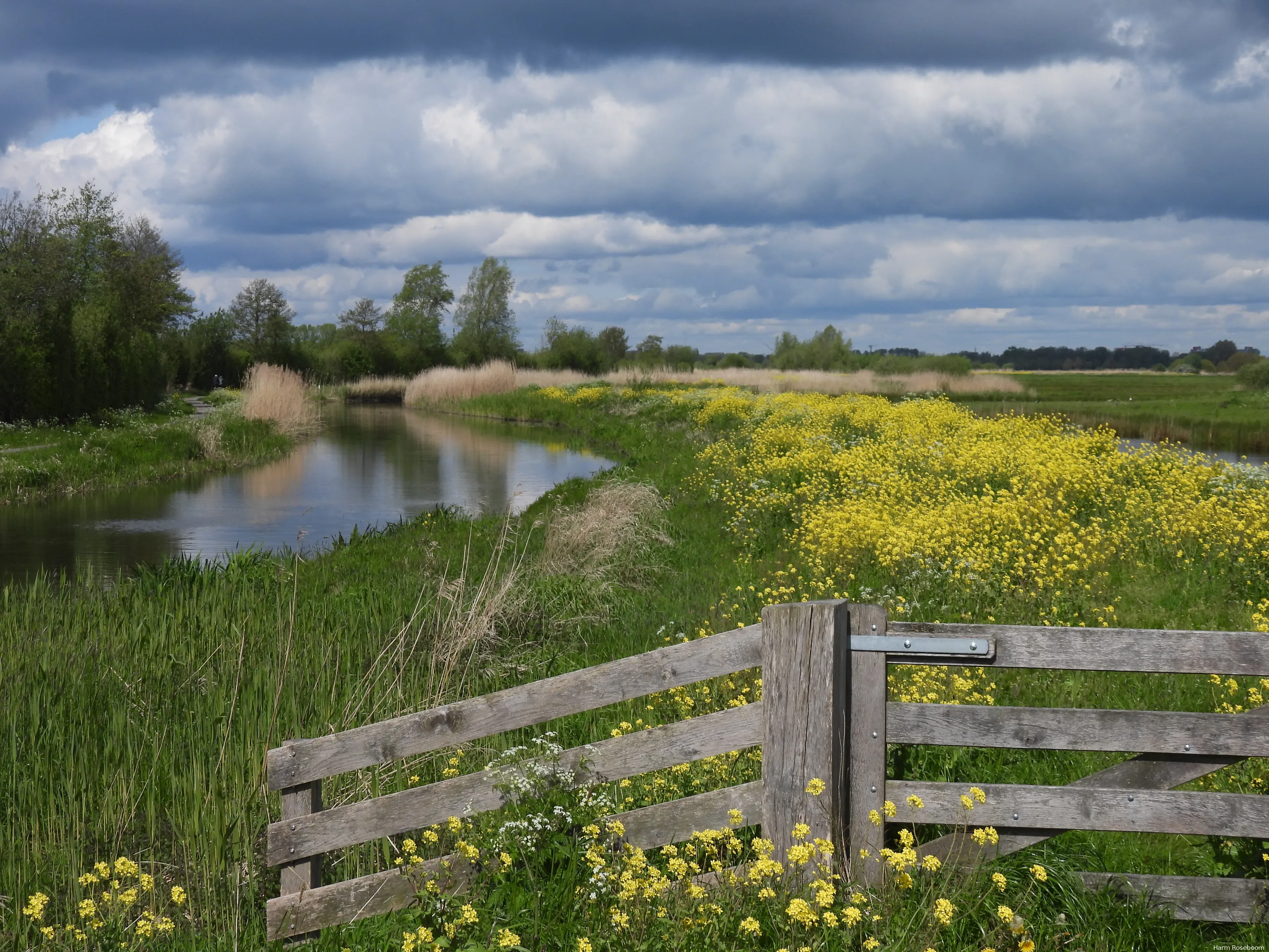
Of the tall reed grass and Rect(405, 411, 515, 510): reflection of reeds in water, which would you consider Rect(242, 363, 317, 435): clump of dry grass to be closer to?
Rect(405, 411, 515, 510): reflection of reeds in water

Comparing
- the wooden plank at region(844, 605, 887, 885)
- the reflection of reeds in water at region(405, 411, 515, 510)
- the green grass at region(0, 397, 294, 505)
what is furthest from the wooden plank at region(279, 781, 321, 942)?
the green grass at region(0, 397, 294, 505)

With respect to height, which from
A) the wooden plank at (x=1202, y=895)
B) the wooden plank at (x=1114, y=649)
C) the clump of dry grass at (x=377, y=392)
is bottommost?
the wooden plank at (x=1202, y=895)

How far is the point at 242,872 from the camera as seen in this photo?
5074 mm

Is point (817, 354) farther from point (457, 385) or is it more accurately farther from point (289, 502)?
point (289, 502)

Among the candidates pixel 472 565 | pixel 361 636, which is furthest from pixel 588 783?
pixel 472 565

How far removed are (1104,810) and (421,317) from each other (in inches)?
3054

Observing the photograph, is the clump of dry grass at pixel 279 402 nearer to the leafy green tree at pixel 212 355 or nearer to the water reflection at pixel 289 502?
the water reflection at pixel 289 502

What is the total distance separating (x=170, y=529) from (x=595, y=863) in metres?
16.1

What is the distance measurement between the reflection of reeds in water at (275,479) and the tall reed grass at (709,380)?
23147 millimetres

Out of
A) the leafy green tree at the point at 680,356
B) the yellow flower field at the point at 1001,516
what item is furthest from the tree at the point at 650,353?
the yellow flower field at the point at 1001,516

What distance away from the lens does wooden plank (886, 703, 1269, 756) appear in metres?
3.96

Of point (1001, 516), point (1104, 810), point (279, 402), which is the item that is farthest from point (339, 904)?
point (279, 402)

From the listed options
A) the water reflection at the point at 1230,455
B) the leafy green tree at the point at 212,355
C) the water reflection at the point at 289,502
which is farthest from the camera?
the leafy green tree at the point at 212,355

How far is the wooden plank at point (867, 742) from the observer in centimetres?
401
